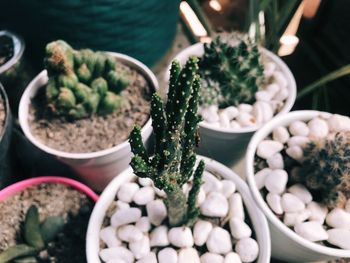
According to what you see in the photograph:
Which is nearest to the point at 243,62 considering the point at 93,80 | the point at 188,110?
the point at 93,80

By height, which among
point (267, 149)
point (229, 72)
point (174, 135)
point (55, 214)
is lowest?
point (55, 214)

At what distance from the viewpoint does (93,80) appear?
102 centimetres

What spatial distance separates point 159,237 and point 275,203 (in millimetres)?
248

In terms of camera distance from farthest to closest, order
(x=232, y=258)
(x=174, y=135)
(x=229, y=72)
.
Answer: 1. (x=229, y=72)
2. (x=232, y=258)
3. (x=174, y=135)

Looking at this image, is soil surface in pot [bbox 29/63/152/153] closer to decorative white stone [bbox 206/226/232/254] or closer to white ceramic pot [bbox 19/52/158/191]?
white ceramic pot [bbox 19/52/158/191]

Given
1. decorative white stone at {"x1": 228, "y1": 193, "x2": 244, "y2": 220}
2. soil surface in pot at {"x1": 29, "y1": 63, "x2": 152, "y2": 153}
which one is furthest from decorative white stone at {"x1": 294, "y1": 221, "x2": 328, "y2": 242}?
soil surface in pot at {"x1": 29, "y1": 63, "x2": 152, "y2": 153}

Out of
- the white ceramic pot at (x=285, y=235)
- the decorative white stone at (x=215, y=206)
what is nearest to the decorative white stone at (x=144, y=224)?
the decorative white stone at (x=215, y=206)

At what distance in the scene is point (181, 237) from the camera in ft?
2.85

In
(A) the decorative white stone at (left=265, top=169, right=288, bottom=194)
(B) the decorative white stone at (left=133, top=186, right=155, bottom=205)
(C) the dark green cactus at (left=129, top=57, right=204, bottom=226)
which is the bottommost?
(B) the decorative white stone at (left=133, top=186, right=155, bottom=205)

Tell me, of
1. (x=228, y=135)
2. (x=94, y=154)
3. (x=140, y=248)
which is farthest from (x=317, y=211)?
(x=94, y=154)

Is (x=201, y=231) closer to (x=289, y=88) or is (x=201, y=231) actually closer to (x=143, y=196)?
(x=143, y=196)

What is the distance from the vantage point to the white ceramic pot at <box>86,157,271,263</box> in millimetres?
848

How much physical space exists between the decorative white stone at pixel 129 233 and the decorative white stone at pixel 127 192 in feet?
0.21

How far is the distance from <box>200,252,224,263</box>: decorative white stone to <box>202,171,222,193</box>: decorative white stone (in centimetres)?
14
